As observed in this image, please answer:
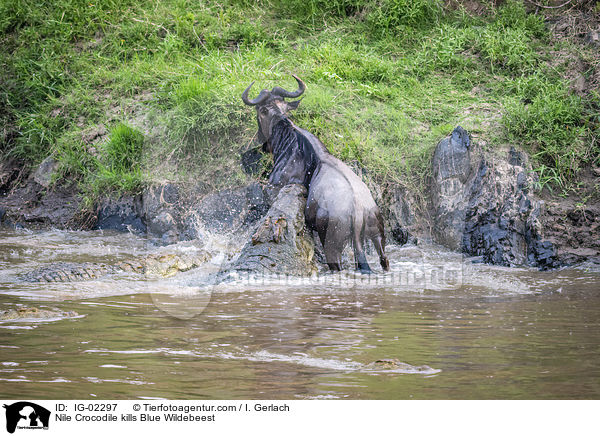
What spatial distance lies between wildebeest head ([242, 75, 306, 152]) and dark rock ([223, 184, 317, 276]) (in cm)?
161

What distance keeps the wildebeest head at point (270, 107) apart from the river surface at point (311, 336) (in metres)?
2.10

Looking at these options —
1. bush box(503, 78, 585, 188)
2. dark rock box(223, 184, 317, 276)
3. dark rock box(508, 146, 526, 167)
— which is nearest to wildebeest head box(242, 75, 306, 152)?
dark rock box(223, 184, 317, 276)

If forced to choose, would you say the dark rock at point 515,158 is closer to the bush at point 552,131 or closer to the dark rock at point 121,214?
the bush at point 552,131

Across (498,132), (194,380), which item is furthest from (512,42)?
(194,380)

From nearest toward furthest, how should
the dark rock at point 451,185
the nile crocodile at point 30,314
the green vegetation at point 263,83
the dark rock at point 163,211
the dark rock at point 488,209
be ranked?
the nile crocodile at point 30,314 < the dark rock at point 488,209 < the dark rock at point 451,185 < the dark rock at point 163,211 < the green vegetation at point 263,83

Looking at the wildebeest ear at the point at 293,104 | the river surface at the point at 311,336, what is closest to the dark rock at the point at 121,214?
the river surface at the point at 311,336

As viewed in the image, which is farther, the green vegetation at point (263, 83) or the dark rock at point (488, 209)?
the green vegetation at point (263, 83)

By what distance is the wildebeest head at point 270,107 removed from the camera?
842 cm

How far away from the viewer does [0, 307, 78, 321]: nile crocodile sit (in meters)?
4.79

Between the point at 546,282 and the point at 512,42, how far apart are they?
5034mm

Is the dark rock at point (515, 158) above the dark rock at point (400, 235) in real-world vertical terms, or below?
above
